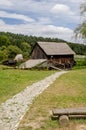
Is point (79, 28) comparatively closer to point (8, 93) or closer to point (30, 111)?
point (8, 93)

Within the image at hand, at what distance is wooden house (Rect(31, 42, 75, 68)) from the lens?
61719mm

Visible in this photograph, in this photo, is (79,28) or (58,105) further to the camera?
(79,28)

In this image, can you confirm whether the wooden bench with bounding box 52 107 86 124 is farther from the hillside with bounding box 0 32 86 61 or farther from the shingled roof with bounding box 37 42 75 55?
the hillside with bounding box 0 32 86 61

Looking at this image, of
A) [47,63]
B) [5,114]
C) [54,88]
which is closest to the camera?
[5,114]

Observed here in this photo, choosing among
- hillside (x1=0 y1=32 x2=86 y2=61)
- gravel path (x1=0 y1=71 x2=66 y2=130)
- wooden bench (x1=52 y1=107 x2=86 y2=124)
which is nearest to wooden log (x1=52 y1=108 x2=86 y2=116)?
wooden bench (x1=52 y1=107 x2=86 y2=124)

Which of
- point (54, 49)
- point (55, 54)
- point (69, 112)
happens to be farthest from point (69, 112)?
point (54, 49)

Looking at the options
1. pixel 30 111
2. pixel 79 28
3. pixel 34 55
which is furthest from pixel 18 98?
pixel 34 55

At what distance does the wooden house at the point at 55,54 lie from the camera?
202 feet

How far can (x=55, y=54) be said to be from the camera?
62.1 m

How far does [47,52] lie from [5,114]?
49002mm

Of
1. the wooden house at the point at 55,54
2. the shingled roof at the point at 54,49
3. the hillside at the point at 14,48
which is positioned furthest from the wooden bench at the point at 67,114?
the hillside at the point at 14,48

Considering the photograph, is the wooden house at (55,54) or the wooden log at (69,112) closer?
the wooden log at (69,112)

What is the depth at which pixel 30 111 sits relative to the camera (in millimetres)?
13797

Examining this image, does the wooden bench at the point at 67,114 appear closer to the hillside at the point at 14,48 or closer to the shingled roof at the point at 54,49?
the shingled roof at the point at 54,49
